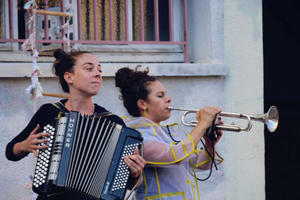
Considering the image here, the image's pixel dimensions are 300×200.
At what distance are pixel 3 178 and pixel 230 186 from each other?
7.22 ft

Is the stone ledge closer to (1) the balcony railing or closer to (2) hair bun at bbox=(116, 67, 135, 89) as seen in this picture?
(1) the balcony railing

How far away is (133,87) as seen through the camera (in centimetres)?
373

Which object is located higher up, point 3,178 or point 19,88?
point 19,88

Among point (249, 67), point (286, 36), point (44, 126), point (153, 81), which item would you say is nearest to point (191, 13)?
point (249, 67)

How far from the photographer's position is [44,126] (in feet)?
10.6

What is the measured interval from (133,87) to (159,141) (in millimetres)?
478

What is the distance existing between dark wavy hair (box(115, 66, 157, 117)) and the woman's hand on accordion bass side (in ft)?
2.36

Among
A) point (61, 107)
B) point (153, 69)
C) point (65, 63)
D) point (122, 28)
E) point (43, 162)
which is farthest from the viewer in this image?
point (122, 28)

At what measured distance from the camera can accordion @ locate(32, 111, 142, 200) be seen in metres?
3.11

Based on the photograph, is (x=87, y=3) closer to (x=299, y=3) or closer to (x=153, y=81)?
(x=153, y=81)

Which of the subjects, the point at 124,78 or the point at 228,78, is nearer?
the point at 124,78

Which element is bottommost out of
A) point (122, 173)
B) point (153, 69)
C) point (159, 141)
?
point (122, 173)

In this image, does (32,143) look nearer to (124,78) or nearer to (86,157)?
(86,157)

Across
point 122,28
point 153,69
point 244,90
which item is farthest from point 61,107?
point 244,90
